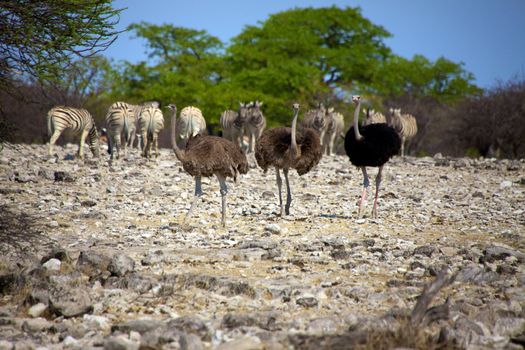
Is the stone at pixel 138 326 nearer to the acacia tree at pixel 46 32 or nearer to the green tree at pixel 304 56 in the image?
the acacia tree at pixel 46 32

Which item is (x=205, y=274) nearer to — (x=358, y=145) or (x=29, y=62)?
(x=29, y=62)

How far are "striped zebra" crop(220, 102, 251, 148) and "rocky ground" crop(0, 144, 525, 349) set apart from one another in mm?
9005

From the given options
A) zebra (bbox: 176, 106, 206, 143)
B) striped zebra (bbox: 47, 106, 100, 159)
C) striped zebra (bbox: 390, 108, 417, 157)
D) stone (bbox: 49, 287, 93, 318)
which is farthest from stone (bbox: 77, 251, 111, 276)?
striped zebra (bbox: 390, 108, 417, 157)

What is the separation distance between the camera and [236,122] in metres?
26.2

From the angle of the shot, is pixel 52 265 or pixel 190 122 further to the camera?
pixel 190 122

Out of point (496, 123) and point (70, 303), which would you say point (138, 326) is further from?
point (496, 123)

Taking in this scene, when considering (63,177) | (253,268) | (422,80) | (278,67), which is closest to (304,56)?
(278,67)

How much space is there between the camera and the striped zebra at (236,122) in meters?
25.5

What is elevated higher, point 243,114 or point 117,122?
point 243,114

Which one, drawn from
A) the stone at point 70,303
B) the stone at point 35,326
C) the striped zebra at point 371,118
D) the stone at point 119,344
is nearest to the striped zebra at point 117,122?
the striped zebra at point 371,118

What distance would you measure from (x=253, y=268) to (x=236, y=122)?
56.9 ft

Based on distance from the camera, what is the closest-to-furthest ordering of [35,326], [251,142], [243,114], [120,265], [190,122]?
[35,326] < [120,265] < [190,122] < [243,114] < [251,142]

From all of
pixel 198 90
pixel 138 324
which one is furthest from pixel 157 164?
pixel 198 90

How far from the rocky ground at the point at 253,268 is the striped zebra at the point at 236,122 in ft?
29.5
